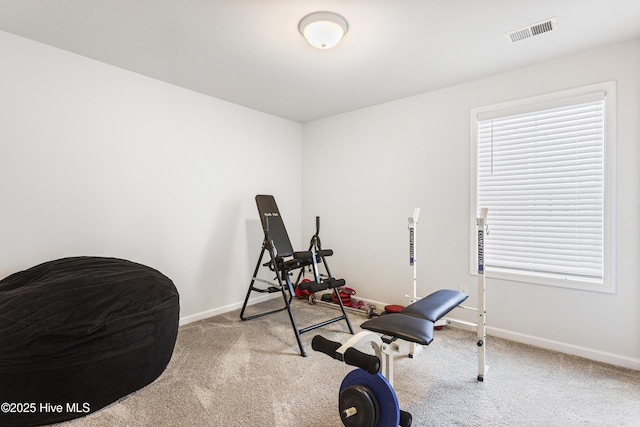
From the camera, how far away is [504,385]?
220cm

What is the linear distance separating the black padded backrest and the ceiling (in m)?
1.26

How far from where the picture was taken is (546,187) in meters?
2.78

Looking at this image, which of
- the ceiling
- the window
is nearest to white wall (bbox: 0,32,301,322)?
the ceiling

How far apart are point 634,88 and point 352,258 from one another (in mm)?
3072

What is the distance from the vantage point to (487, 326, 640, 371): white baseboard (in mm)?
2426

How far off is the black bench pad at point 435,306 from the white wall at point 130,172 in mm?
2409

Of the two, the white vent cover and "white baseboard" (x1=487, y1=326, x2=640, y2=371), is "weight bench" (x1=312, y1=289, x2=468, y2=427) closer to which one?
"white baseboard" (x1=487, y1=326, x2=640, y2=371)

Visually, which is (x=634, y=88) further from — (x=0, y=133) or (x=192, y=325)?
(x=0, y=133)

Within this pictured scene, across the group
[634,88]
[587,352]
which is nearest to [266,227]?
[587,352]

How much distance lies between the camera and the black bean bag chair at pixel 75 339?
170 cm

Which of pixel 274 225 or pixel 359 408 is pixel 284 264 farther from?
pixel 359 408

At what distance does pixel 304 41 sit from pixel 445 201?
2.10 metres

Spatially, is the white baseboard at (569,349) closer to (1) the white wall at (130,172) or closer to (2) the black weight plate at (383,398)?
(2) the black weight plate at (383,398)

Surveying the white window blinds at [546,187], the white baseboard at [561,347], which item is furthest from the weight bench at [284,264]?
the white window blinds at [546,187]
